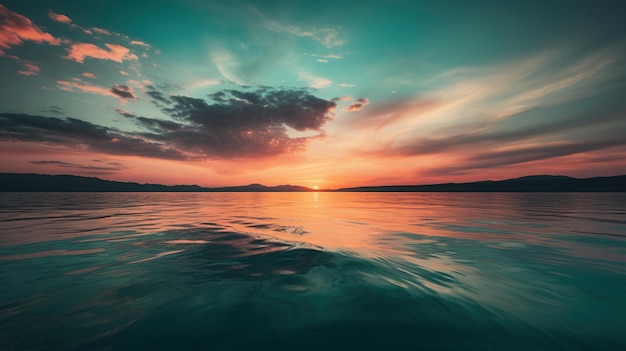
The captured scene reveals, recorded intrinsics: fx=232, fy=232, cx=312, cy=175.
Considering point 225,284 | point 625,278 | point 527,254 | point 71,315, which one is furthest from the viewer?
point 527,254

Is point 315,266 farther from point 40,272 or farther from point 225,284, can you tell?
point 40,272

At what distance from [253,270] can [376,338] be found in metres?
3.47

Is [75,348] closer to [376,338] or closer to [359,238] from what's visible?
[376,338]

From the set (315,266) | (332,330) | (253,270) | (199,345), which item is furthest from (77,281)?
(332,330)

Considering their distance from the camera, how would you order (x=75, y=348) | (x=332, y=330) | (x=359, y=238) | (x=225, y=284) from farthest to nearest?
(x=359, y=238) < (x=225, y=284) < (x=332, y=330) < (x=75, y=348)

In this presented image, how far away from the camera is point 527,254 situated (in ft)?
24.6

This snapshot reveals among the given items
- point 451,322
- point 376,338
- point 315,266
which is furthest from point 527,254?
point 376,338

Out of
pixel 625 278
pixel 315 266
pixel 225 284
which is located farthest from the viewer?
pixel 315 266

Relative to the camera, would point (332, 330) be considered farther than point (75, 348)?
Yes

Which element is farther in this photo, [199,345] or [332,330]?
[332,330]

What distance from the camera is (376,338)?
3092 millimetres

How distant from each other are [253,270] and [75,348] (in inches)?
127

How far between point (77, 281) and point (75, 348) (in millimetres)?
3052

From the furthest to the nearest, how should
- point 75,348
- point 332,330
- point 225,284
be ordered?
point 225,284
point 332,330
point 75,348
